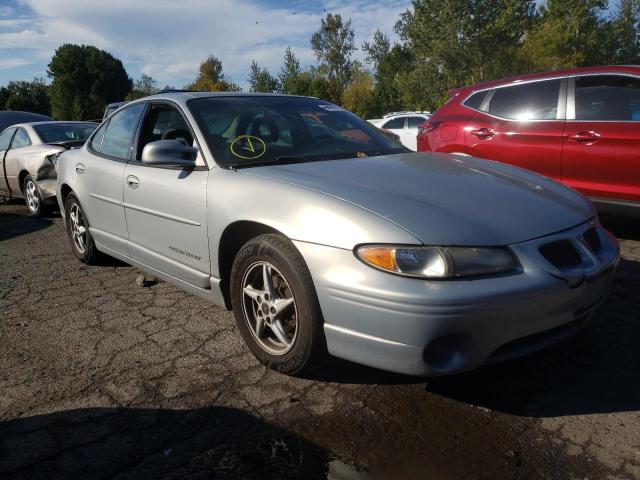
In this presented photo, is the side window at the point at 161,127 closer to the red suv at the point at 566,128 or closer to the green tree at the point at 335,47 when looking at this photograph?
the red suv at the point at 566,128

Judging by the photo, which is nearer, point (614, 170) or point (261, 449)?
point (261, 449)

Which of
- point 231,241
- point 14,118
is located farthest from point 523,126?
point 14,118

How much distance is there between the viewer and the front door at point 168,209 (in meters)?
3.10

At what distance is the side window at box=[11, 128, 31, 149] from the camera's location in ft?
26.1

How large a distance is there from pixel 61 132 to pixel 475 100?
19.6 feet

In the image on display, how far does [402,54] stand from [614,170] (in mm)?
A: 48988

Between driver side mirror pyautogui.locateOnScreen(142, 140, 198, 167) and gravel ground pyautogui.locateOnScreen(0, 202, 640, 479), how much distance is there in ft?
3.50

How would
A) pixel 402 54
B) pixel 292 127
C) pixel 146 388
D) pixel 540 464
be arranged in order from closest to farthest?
pixel 540 464 → pixel 146 388 → pixel 292 127 → pixel 402 54

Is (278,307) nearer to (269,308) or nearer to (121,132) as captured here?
(269,308)

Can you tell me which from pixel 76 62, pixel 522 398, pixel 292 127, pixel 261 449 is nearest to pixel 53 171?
pixel 292 127

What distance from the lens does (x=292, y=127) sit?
3.55 m

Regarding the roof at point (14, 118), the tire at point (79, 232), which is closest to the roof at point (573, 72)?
the tire at point (79, 232)

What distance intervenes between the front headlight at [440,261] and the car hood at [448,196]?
0.15 feet

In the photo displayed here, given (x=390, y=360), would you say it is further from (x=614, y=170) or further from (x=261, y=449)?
(x=614, y=170)
